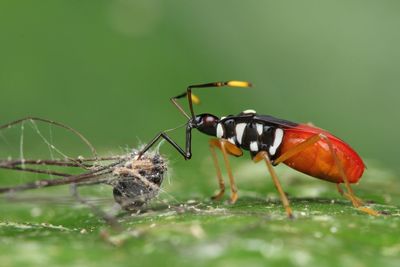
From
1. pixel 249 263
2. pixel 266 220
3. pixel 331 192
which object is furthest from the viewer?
pixel 331 192

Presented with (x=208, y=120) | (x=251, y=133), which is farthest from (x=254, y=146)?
(x=208, y=120)

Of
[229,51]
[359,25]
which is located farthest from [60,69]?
[359,25]

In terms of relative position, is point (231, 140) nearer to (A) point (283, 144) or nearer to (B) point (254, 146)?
(B) point (254, 146)

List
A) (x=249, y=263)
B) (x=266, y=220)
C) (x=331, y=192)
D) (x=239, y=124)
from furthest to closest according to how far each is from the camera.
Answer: (x=331, y=192) → (x=239, y=124) → (x=266, y=220) → (x=249, y=263)

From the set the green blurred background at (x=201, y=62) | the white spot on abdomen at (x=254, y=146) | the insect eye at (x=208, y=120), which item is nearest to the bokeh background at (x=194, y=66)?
the green blurred background at (x=201, y=62)

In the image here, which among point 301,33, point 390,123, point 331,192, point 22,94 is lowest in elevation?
point 331,192

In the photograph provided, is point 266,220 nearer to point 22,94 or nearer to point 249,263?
point 249,263
